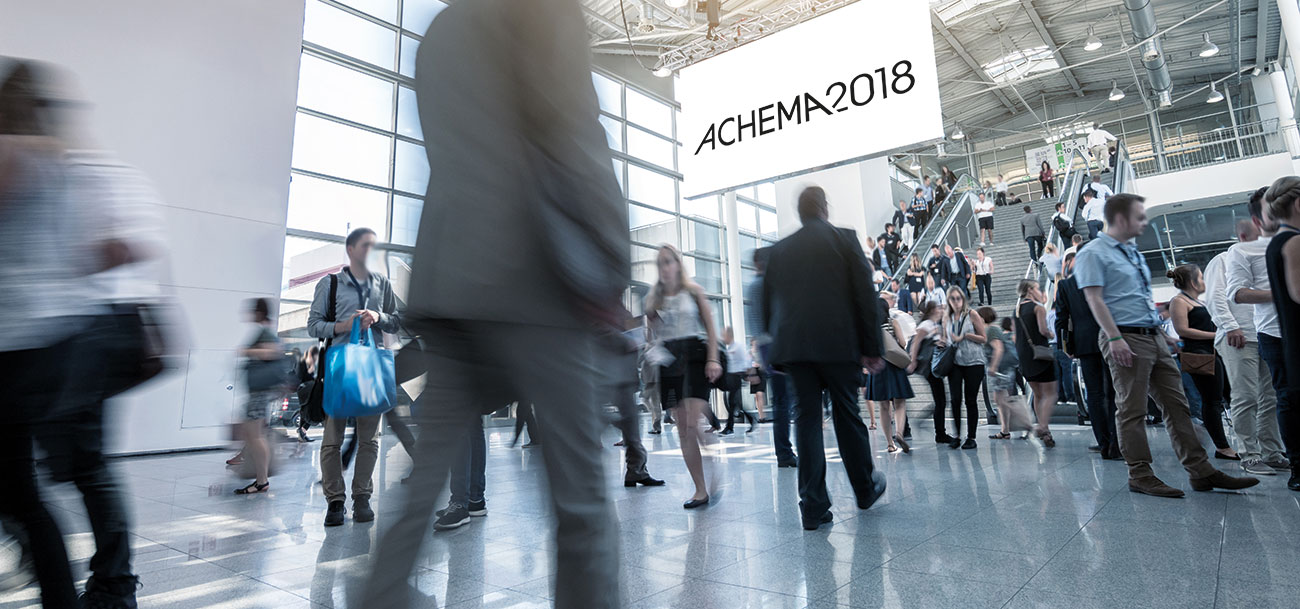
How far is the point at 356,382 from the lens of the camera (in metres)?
2.96

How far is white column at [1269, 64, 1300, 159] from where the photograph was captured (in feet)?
50.9

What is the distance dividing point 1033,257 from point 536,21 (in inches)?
523

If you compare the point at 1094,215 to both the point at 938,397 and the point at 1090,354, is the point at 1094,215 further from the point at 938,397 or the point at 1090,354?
the point at 1090,354

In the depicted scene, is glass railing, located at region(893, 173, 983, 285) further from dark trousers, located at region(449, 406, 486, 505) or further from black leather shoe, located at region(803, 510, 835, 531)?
dark trousers, located at region(449, 406, 486, 505)

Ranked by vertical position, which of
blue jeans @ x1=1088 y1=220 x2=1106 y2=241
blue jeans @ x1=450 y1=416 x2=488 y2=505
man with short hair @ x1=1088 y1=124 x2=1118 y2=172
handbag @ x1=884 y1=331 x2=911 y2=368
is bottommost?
blue jeans @ x1=450 y1=416 x2=488 y2=505

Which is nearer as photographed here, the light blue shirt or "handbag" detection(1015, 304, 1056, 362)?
the light blue shirt

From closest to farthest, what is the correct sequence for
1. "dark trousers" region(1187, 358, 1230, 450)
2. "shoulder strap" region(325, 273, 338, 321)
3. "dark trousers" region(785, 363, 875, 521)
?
1. "dark trousers" region(785, 363, 875, 521)
2. "shoulder strap" region(325, 273, 338, 321)
3. "dark trousers" region(1187, 358, 1230, 450)

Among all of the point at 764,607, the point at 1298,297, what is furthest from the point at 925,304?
the point at 764,607

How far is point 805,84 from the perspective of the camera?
29.0ft

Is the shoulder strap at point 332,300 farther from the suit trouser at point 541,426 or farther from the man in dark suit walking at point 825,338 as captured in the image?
the suit trouser at point 541,426

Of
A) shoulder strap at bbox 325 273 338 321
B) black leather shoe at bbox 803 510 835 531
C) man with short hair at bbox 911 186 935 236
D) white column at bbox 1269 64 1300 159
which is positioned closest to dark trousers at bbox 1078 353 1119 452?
black leather shoe at bbox 803 510 835 531

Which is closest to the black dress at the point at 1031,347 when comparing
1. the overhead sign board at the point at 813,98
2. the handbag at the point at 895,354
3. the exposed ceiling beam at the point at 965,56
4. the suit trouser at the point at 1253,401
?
→ the handbag at the point at 895,354

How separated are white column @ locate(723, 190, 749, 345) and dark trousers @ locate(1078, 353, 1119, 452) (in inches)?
409

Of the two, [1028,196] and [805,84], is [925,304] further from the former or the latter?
[1028,196]
